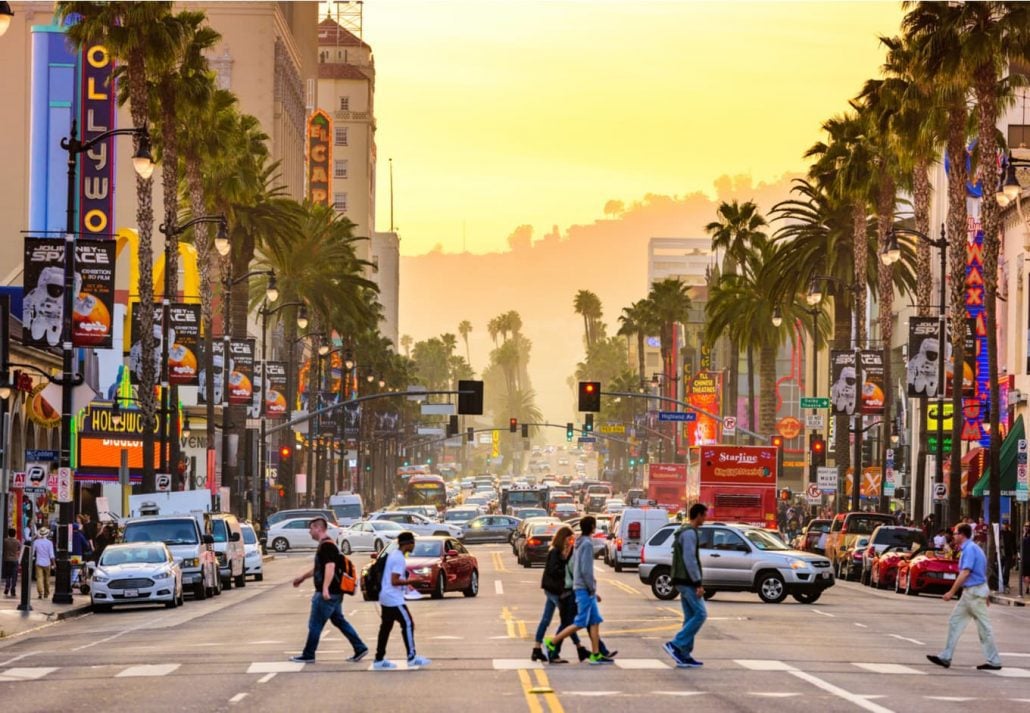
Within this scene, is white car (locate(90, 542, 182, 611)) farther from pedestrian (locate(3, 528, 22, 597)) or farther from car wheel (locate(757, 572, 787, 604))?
car wheel (locate(757, 572, 787, 604))

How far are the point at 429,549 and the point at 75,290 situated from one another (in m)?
9.96

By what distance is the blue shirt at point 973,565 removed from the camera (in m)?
25.1

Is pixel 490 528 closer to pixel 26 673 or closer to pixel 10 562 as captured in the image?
pixel 10 562

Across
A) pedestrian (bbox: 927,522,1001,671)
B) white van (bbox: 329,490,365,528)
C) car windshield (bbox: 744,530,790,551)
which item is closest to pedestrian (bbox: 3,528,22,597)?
car windshield (bbox: 744,530,790,551)

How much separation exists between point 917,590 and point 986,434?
21119 millimetres

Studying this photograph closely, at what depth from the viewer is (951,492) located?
53.5m

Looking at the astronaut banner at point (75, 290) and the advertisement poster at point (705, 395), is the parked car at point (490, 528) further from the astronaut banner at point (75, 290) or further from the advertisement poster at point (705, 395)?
the advertisement poster at point (705, 395)

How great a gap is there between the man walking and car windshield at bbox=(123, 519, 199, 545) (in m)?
22.7

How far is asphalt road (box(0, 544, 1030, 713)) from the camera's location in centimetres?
2017

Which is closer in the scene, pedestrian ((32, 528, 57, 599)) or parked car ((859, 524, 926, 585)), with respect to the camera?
pedestrian ((32, 528, 57, 599))

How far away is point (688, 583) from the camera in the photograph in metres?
24.0

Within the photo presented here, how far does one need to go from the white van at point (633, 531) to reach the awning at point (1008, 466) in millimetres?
11072

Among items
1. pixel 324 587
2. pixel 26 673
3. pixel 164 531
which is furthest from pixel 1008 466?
pixel 26 673

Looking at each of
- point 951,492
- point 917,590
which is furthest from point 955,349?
point 917,590
